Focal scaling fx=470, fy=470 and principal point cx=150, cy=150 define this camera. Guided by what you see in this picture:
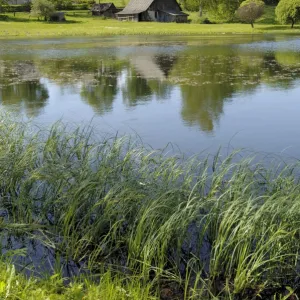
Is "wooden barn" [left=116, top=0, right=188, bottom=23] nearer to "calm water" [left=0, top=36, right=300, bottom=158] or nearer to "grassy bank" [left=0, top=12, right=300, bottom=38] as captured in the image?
"grassy bank" [left=0, top=12, right=300, bottom=38]

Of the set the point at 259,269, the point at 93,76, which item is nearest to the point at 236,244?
the point at 259,269

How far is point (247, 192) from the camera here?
5.34 metres

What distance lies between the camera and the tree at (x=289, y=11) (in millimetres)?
51062

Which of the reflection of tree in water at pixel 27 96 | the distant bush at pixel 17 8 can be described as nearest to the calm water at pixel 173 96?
the reflection of tree in water at pixel 27 96

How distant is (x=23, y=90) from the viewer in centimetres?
1656

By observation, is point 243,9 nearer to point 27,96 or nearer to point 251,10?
point 251,10

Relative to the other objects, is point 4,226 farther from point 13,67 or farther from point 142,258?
point 13,67

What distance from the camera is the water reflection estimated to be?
46.0 ft

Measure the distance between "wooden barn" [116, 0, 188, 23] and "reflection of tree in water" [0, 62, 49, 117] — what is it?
42247 millimetres

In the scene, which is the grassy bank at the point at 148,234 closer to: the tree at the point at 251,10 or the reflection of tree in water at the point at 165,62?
the reflection of tree in water at the point at 165,62

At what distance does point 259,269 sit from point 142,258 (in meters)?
1.13

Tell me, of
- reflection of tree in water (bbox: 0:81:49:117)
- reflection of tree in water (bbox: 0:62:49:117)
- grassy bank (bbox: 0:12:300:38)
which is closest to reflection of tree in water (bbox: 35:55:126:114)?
reflection of tree in water (bbox: 0:62:49:117)

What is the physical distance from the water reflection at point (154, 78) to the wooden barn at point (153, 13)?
35664mm

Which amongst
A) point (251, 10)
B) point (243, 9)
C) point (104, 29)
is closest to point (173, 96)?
point (104, 29)
